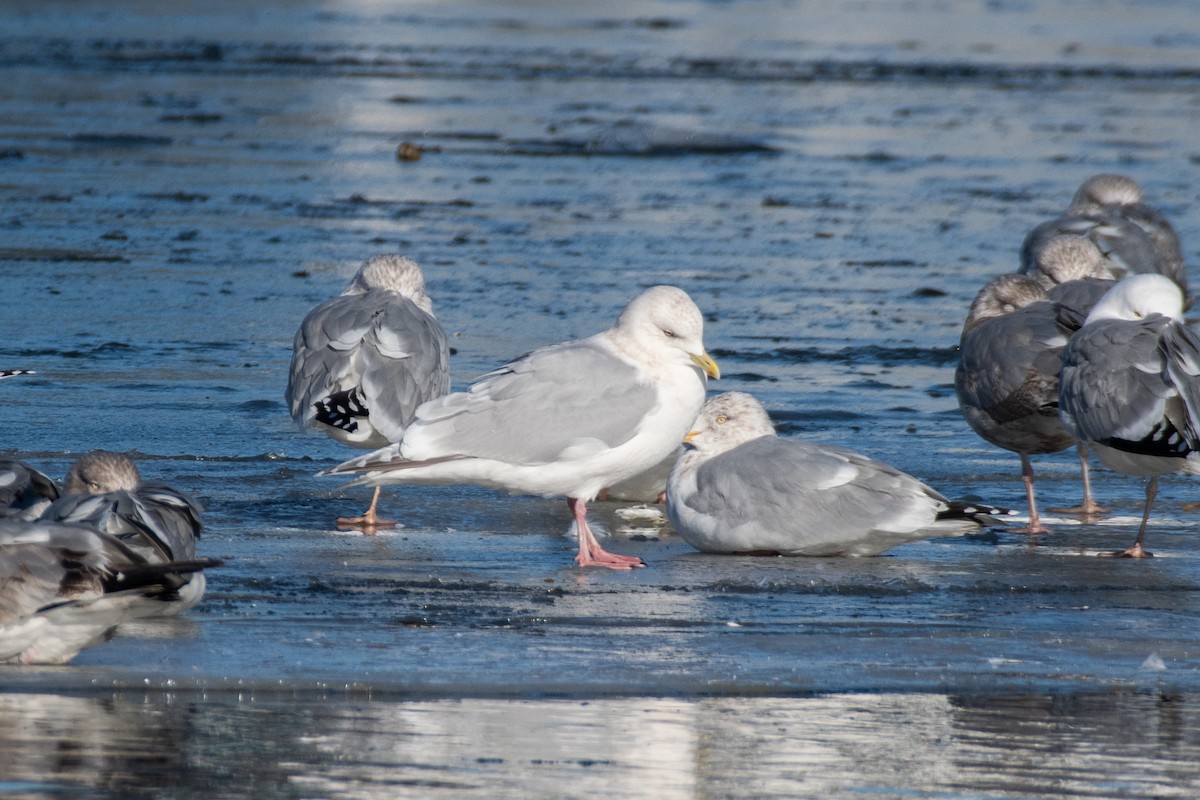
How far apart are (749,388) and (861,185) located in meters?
7.59

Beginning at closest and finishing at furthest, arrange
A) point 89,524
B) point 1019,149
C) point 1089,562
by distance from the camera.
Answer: point 89,524 → point 1089,562 → point 1019,149

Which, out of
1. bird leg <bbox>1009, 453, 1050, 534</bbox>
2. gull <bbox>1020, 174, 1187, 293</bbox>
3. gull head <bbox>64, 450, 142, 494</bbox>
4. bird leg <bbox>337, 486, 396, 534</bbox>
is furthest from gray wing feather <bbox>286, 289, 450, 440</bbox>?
gull <bbox>1020, 174, 1187, 293</bbox>

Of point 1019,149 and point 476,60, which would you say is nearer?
point 1019,149

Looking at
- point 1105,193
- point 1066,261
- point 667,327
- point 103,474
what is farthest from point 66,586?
point 1105,193

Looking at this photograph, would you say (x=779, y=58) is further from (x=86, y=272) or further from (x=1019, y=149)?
(x=86, y=272)

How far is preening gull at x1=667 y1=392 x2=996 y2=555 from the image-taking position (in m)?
6.62

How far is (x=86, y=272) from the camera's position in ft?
40.9

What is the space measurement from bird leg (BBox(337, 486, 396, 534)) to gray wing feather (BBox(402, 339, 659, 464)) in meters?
0.51

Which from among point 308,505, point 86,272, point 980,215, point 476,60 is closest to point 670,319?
point 308,505

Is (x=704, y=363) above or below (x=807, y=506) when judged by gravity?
above

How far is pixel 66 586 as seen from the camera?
16.1ft

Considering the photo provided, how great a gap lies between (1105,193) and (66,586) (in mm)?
9128

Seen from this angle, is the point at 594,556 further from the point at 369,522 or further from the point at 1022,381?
the point at 1022,381

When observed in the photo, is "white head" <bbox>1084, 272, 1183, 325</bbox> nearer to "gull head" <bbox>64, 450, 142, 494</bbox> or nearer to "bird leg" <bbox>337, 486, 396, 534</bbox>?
"bird leg" <bbox>337, 486, 396, 534</bbox>
